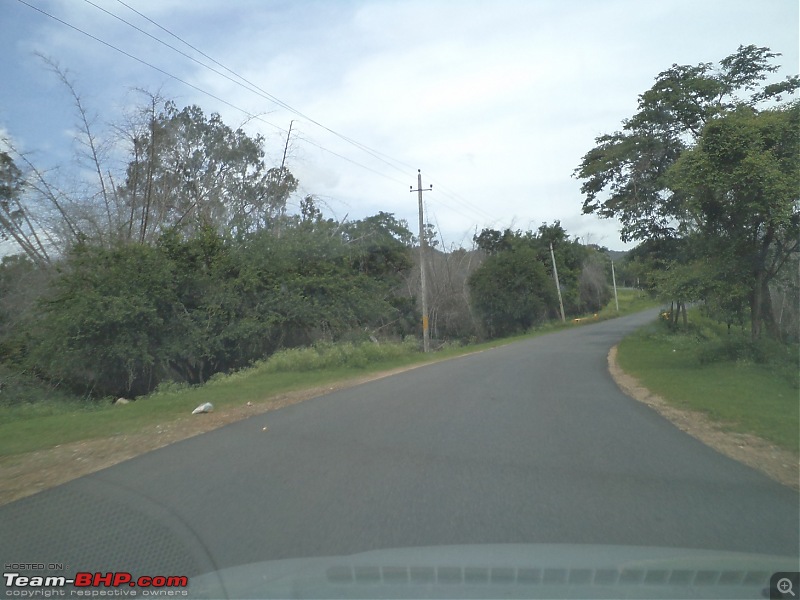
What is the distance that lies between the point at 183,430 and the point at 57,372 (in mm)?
14062

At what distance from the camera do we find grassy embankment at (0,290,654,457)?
1234cm

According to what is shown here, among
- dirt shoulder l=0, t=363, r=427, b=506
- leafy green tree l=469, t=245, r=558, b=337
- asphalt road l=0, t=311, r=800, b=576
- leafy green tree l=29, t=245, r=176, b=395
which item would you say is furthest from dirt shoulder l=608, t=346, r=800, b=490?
leafy green tree l=469, t=245, r=558, b=337

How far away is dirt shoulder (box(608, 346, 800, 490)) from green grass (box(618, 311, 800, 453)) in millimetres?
192

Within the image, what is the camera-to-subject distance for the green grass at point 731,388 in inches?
420

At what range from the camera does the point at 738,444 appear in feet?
31.8

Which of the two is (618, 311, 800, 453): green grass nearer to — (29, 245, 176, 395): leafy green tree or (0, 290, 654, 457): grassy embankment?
(0, 290, 654, 457): grassy embankment

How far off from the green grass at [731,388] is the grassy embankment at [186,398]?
8.89 meters

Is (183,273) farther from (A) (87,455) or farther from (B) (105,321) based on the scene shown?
(A) (87,455)

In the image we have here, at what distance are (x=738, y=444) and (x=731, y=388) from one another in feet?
17.2

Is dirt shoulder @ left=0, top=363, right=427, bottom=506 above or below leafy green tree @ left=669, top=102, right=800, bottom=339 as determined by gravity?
below

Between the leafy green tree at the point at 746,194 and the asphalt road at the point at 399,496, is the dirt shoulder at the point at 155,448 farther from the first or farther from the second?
Answer: the leafy green tree at the point at 746,194

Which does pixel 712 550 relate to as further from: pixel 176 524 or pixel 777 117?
pixel 777 117

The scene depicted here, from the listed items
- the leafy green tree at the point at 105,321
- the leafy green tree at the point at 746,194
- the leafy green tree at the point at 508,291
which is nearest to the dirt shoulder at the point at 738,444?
the leafy green tree at the point at 746,194

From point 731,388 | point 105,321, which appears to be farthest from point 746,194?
point 105,321
